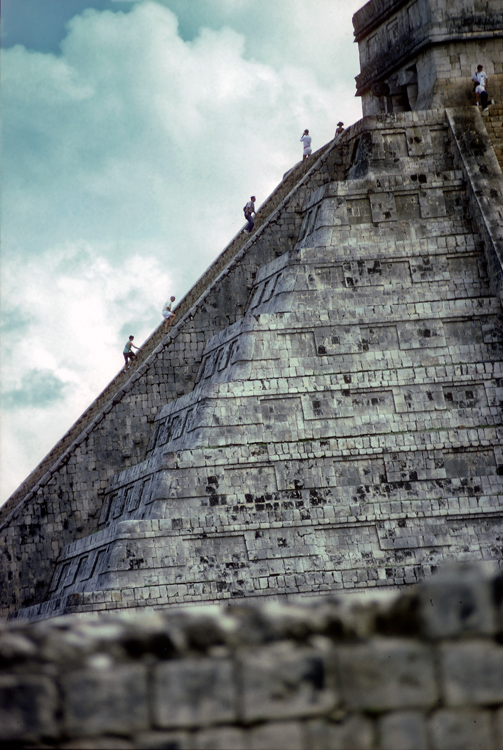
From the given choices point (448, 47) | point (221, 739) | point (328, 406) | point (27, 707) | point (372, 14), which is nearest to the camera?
point (27, 707)

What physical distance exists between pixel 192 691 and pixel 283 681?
0.54 metres

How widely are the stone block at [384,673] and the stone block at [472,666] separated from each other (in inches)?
3.9

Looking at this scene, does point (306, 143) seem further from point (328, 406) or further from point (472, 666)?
point (472, 666)

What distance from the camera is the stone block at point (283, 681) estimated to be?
696 centimetres

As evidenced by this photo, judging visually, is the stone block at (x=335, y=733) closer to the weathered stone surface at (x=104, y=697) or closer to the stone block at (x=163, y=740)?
the stone block at (x=163, y=740)

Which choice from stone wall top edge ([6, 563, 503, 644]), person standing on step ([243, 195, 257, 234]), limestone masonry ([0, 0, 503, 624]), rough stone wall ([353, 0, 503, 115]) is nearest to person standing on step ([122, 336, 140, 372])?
limestone masonry ([0, 0, 503, 624])

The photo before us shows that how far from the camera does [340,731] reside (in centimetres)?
700

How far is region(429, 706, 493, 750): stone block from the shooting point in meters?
7.03

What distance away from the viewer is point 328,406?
74.6 ft

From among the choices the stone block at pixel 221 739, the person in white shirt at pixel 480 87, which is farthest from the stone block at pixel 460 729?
the person in white shirt at pixel 480 87

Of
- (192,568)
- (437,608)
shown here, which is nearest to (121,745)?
(437,608)

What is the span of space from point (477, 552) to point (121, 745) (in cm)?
1585

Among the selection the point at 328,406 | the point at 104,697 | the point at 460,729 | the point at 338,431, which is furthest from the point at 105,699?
the point at 328,406

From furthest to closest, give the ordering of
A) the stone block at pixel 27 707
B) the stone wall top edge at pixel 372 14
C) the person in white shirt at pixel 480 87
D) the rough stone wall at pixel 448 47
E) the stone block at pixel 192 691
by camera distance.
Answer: the stone wall top edge at pixel 372 14
the rough stone wall at pixel 448 47
the person in white shirt at pixel 480 87
the stone block at pixel 192 691
the stone block at pixel 27 707
